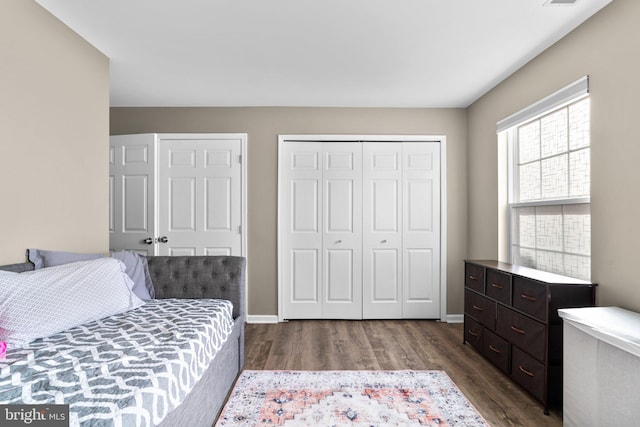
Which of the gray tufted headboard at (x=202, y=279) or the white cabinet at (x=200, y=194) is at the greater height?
the white cabinet at (x=200, y=194)

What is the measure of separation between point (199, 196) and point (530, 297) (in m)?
3.37

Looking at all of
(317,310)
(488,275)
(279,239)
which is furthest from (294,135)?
(488,275)

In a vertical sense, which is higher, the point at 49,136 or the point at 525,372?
the point at 49,136

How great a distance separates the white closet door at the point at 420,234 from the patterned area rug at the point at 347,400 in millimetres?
1462

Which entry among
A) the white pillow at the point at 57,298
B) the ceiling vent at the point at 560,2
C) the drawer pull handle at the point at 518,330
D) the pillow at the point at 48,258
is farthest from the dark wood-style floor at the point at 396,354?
the ceiling vent at the point at 560,2

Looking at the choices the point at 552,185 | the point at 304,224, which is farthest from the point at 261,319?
the point at 552,185

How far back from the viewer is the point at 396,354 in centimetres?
306

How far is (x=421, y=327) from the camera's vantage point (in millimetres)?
3852

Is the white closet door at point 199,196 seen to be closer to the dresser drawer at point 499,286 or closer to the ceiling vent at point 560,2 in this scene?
the dresser drawer at point 499,286

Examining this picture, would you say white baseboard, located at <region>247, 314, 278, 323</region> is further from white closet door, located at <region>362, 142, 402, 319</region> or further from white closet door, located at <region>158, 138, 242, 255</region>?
white closet door, located at <region>362, 142, 402, 319</region>

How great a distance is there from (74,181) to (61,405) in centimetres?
186

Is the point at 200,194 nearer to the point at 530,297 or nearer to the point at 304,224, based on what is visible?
the point at 304,224

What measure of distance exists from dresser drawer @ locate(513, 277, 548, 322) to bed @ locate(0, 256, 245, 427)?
2.04m

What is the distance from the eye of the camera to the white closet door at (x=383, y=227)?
4.10 metres
